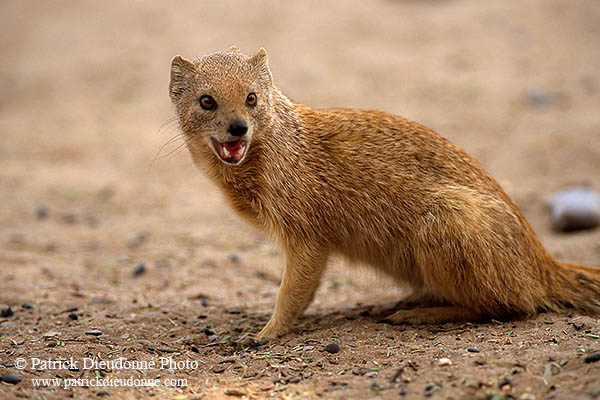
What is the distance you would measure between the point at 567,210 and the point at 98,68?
10.6m

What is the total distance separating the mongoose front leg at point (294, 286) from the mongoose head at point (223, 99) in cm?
92

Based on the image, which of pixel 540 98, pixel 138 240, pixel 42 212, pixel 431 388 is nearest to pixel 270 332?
pixel 431 388

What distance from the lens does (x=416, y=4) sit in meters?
16.0

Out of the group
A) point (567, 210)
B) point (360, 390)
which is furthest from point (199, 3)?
point (360, 390)

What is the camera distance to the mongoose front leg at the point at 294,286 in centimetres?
451

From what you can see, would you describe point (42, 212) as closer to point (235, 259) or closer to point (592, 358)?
point (235, 259)

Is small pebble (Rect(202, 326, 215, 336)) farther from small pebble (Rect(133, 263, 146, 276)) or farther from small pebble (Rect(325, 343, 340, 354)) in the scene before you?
small pebble (Rect(133, 263, 146, 276))

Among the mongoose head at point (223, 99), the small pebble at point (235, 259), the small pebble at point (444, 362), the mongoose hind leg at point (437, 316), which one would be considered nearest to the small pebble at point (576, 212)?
the mongoose hind leg at point (437, 316)

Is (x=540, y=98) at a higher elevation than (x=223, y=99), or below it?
higher

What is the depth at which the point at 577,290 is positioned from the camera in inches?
181

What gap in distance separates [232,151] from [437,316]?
2076mm

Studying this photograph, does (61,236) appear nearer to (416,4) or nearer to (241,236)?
(241,236)

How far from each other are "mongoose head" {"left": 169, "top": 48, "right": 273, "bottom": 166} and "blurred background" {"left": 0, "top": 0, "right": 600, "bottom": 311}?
0.53 meters

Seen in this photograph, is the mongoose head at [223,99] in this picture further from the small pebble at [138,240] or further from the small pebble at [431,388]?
the small pebble at [138,240]
